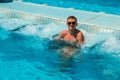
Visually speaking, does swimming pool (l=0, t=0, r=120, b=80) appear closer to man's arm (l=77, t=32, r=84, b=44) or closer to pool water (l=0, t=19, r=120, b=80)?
pool water (l=0, t=19, r=120, b=80)

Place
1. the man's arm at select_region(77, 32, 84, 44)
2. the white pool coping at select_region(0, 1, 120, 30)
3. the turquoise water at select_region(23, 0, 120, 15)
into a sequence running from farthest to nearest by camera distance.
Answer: the turquoise water at select_region(23, 0, 120, 15) < the white pool coping at select_region(0, 1, 120, 30) < the man's arm at select_region(77, 32, 84, 44)

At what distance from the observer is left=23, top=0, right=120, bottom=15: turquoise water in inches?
413

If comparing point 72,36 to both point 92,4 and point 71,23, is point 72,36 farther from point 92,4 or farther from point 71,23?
point 92,4

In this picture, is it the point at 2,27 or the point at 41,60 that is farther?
the point at 2,27

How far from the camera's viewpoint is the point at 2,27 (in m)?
7.70

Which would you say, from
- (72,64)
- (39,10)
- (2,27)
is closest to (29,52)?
(72,64)

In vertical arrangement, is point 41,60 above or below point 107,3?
below

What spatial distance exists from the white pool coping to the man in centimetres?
133

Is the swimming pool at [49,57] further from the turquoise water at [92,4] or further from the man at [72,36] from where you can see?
the turquoise water at [92,4]

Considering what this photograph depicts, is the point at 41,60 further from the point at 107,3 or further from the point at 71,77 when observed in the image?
the point at 107,3

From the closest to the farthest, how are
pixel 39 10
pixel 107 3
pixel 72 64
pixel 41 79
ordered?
1. pixel 41 79
2. pixel 72 64
3. pixel 39 10
4. pixel 107 3

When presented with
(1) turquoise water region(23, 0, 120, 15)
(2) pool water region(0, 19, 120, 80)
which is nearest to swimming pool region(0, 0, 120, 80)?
(2) pool water region(0, 19, 120, 80)

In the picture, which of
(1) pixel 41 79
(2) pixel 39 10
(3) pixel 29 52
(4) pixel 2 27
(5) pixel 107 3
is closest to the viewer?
(1) pixel 41 79

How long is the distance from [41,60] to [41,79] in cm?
88
